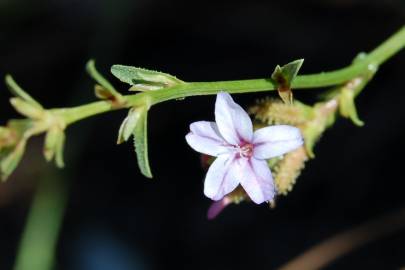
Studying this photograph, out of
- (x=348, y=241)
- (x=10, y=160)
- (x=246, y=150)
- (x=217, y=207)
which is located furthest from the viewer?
(x=348, y=241)

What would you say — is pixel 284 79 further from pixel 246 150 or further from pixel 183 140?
pixel 183 140

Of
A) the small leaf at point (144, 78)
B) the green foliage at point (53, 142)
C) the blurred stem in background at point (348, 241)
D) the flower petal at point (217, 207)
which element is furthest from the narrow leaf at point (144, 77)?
the blurred stem in background at point (348, 241)

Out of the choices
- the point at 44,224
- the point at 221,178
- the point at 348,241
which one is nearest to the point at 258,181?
the point at 221,178

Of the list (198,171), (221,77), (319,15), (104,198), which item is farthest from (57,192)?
(319,15)

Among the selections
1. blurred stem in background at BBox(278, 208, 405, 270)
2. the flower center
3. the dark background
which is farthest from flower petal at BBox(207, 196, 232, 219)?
the dark background

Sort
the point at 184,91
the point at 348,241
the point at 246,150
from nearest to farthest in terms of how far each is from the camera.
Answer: the point at 184,91, the point at 246,150, the point at 348,241
